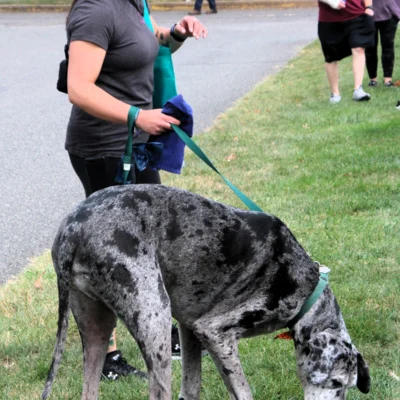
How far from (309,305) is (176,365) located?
126 cm

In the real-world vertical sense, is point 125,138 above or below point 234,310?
above

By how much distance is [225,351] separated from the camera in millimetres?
3203

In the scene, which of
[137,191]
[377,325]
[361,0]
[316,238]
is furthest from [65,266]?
[361,0]

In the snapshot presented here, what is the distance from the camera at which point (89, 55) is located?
3.58 m

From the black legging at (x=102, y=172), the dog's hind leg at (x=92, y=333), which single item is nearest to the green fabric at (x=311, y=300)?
the dog's hind leg at (x=92, y=333)

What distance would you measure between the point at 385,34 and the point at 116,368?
9.32 metres

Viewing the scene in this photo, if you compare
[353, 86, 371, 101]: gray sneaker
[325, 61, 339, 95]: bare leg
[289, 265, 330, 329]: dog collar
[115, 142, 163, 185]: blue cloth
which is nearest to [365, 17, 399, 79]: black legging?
[353, 86, 371, 101]: gray sneaker

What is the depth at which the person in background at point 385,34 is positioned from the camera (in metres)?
12.3

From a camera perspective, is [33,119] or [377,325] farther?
[33,119]

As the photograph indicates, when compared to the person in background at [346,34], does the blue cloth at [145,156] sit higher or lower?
higher

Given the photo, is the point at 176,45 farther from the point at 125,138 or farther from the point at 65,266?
the point at 65,266

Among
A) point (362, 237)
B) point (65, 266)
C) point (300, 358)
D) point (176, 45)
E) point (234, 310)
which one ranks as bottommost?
point (362, 237)

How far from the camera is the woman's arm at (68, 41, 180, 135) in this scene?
3.41 m

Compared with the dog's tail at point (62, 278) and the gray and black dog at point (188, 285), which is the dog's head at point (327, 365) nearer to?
the gray and black dog at point (188, 285)
